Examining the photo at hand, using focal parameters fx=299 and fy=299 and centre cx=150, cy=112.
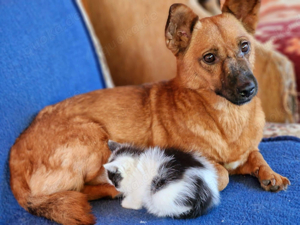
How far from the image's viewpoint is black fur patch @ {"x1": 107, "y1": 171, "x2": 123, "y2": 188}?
1.55 metres

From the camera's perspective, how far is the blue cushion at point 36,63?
183 cm

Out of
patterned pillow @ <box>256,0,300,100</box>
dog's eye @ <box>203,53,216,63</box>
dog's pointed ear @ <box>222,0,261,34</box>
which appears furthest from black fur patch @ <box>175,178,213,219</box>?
patterned pillow @ <box>256,0,300,100</box>

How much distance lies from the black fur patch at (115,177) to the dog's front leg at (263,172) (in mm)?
675

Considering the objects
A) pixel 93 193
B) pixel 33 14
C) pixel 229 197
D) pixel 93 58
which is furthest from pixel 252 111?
pixel 33 14

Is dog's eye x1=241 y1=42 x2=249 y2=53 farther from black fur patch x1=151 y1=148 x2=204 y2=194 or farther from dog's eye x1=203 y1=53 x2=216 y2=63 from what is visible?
black fur patch x1=151 y1=148 x2=204 y2=194

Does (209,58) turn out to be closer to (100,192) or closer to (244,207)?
(244,207)

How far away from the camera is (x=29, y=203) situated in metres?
1.62

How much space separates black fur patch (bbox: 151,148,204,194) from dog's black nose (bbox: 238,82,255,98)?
403 millimetres

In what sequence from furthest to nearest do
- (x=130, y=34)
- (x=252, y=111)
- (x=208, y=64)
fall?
(x=130, y=34), (x=252, y=111), (x=208, y=64)

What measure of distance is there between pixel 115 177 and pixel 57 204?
0.32 m

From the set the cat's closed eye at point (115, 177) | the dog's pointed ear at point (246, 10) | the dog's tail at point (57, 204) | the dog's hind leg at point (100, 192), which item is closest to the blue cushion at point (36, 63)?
the dog's tail at point (57, 204)

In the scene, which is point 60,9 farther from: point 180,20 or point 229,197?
point 229,197

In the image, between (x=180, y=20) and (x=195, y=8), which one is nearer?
(x=180, y=20)

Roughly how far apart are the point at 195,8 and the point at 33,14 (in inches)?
50.8
